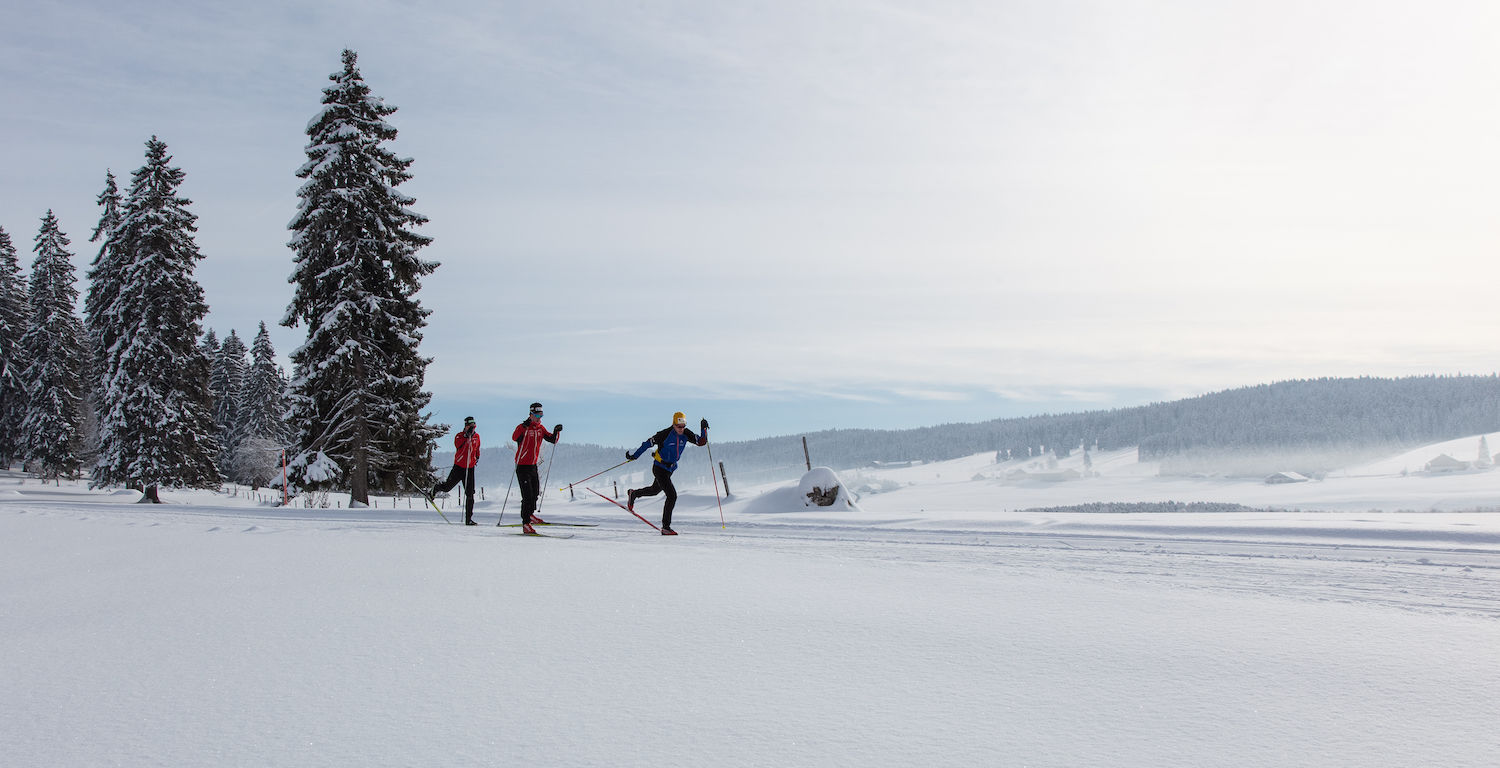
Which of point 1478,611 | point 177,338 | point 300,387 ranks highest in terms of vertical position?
point 177,338

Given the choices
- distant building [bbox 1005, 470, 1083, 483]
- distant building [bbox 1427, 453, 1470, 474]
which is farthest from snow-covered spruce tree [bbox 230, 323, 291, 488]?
distant building [bbox 1427, 453, 1470, 474]

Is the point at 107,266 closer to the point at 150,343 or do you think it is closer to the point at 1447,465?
the point at 150,343

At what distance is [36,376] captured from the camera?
147ft

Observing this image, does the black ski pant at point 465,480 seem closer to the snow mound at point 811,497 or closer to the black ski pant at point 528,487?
the black ski pant at point 528,487

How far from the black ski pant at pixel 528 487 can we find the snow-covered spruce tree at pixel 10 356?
45427 millimetres

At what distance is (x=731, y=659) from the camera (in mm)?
4246

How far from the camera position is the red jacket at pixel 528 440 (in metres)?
14.0

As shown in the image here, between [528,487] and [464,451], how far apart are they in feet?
10.4

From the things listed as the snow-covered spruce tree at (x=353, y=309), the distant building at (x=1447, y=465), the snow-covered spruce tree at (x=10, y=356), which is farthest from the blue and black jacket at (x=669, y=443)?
the distant building at (x=1447, y=465)

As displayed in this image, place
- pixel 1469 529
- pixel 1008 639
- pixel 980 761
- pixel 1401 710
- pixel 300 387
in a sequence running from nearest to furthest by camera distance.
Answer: pixel 980 761 → pixel 1401 710 → pixel 1008 639 → pixel 1469 529 → pixel 300 387

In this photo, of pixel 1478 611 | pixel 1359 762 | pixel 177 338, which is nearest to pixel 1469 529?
pixel 1478 611

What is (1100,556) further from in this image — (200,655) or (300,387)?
(300,387)

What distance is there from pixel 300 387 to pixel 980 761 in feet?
82.8

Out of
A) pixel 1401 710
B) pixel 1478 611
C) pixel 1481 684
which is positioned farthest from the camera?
pixel 1478 611
